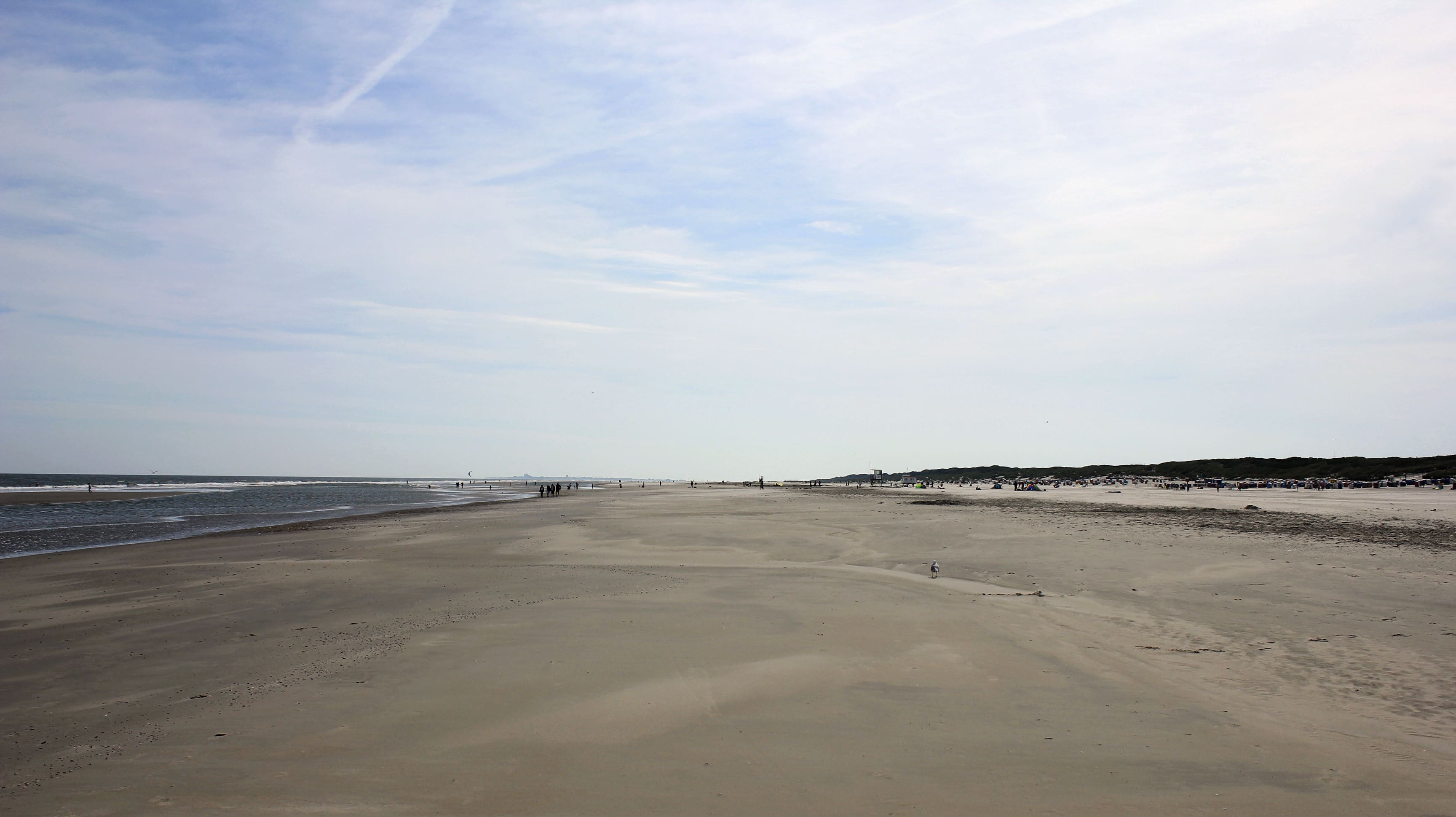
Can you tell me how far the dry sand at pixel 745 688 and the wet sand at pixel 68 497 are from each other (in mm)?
55328

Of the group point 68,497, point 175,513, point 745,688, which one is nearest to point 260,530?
point 175,513

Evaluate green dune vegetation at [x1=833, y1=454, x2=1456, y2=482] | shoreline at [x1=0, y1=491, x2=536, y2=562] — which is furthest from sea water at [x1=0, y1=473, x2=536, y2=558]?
green dune vegetation at [x1=833, y1=454, x2=1456, y2=482]

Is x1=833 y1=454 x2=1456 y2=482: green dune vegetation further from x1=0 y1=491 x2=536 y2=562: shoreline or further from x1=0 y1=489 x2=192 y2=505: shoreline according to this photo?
x1=0 y1=489 x2=192 y2=505: shoreline

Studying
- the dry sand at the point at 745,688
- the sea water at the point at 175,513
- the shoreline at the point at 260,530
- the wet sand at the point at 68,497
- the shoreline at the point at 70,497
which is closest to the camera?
the dry sand at the point at 745,688

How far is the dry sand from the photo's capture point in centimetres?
514

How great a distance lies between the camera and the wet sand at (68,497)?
56125mm

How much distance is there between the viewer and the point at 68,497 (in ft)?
216

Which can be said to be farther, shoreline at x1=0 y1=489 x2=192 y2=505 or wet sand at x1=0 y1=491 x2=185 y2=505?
wet sand at x1=0 y1=491 x2=185 y2=505

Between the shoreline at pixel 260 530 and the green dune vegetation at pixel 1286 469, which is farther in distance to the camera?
the green dune vegetation at pixel 1286 469

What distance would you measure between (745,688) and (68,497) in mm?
86583

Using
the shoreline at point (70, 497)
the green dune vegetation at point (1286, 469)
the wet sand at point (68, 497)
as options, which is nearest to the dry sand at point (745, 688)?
the shoreline at point (70, 497)

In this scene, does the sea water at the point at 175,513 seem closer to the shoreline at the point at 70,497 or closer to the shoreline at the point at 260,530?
the shoreline at the point at 260,530

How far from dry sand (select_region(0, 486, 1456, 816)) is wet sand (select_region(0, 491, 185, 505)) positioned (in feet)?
182

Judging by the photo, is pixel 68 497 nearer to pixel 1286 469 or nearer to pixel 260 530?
pixel 260 530
